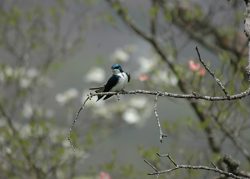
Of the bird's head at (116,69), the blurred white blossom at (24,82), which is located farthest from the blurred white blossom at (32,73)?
the bird's head at (116,69)

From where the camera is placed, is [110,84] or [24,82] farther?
[24,82]

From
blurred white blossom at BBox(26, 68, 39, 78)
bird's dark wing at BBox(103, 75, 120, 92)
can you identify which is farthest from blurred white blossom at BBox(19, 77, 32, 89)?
bird's dark wing at BBox(103, 75, 120, 92)

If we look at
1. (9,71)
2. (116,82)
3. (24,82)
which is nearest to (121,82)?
(116,82)

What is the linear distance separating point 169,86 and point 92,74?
3150mm

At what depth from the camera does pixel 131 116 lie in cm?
1153

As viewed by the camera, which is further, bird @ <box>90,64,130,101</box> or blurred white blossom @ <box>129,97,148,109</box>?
blurred white blossom @ <box>129,97,148,109</box>

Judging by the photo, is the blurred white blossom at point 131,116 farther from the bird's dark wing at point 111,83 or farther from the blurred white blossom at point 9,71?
the bird's dark wing at point 111,83

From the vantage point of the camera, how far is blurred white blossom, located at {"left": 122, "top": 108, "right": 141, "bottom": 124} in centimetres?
1128

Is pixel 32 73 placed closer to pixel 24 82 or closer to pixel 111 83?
pixel 24 82

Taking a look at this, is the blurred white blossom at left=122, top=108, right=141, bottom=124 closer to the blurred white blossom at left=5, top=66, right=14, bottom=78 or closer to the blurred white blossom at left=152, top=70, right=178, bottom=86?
the blurred white blossom at left=152, top=70, right=178, bottom=86

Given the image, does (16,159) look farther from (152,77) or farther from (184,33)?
(184,33)

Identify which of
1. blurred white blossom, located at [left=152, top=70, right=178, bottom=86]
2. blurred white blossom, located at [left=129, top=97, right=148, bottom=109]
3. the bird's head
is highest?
blurred white blossom, located at [left=129, top=97, right=148, bottom=109]

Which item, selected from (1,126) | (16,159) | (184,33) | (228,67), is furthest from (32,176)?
(228,67)

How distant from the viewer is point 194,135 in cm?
848
